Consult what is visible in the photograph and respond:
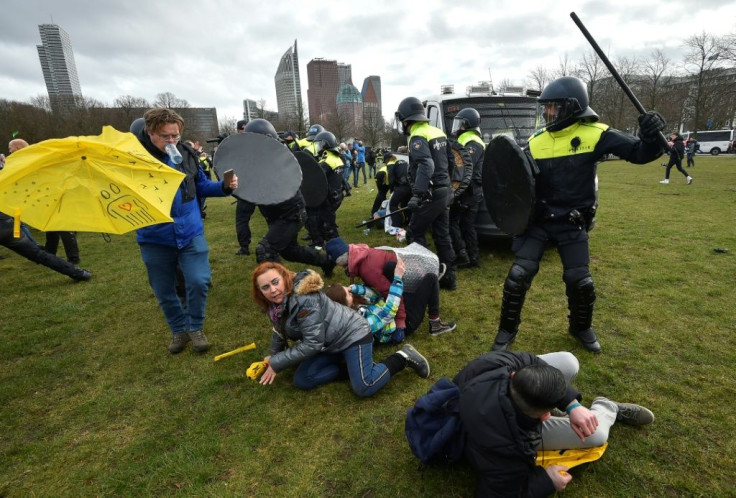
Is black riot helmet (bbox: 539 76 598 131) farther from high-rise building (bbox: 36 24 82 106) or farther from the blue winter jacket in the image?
high-rise building (bbox: 36 24 82 106)

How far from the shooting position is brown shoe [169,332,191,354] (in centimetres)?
347

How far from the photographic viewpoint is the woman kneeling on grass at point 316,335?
8.55 feet

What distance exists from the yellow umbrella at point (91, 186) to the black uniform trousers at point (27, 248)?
142 inches

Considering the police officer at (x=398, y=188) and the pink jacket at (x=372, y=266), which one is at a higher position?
the police officer at (x=398, y=188)

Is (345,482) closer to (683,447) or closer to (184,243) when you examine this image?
(683,447)

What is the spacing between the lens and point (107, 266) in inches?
245

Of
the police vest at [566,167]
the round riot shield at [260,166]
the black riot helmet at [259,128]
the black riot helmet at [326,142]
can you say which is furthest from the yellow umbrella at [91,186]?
the black riot helmet at [326,142]

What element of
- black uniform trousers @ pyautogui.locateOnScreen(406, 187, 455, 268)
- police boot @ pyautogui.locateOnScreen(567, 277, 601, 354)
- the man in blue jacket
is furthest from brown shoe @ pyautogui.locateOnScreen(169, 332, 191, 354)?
police boot @ pyautogui.locateOnScreen(567, 277, 601, 354)

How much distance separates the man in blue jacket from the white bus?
112 feet

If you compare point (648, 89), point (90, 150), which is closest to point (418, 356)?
point (90, 150)

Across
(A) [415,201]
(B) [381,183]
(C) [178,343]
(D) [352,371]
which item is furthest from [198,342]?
(B) [381,183]

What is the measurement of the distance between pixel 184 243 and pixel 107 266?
419 centimetres

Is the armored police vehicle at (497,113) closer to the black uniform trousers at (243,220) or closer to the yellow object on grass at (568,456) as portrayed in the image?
the black uniform trousers at (243,220)

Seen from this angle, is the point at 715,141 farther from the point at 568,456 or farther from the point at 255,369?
the point at 255,369
